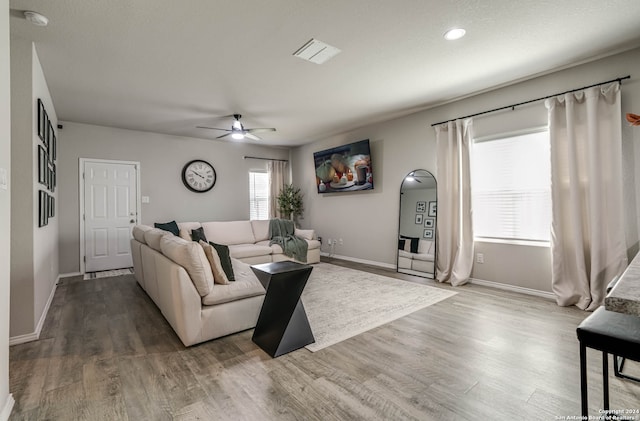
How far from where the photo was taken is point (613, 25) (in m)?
2.51

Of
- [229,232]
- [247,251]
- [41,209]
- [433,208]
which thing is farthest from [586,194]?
[41,209]

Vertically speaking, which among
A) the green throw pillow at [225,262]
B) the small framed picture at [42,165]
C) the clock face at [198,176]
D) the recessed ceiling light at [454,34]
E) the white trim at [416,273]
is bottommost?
Answer: the white trim at [416,273]

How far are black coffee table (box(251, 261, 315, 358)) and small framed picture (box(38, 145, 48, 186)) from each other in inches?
95.8

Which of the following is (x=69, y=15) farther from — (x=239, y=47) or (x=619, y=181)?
(x=619, y=181)

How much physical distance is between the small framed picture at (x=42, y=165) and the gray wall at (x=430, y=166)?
4532mm

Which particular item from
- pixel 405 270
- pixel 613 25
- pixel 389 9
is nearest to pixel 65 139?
pixel 389 9

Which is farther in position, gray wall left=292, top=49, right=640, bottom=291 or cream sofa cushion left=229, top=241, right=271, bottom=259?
cream sofa cushion left=229, top=241, right=271, bottom=259

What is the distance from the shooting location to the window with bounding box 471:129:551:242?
11.7ft

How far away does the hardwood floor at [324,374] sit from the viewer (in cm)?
165

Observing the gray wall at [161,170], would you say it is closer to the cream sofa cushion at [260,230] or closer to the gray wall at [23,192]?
the cream sofa cushion at [260,230]

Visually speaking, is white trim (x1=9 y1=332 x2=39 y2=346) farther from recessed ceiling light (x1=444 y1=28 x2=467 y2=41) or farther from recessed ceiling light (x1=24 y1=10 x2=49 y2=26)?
recessed ceiling light (x1=444 y1=28 x2=467 y2=41)

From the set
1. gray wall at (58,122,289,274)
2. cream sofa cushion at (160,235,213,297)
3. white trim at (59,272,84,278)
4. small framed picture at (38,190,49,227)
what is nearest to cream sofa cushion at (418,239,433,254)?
cream sofa cushion at (160,235,213,297)

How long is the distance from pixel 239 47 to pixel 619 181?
3832 millimetres

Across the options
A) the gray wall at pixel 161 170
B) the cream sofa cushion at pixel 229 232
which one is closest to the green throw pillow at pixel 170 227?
the cream sofa cushion at pixel 229 232
